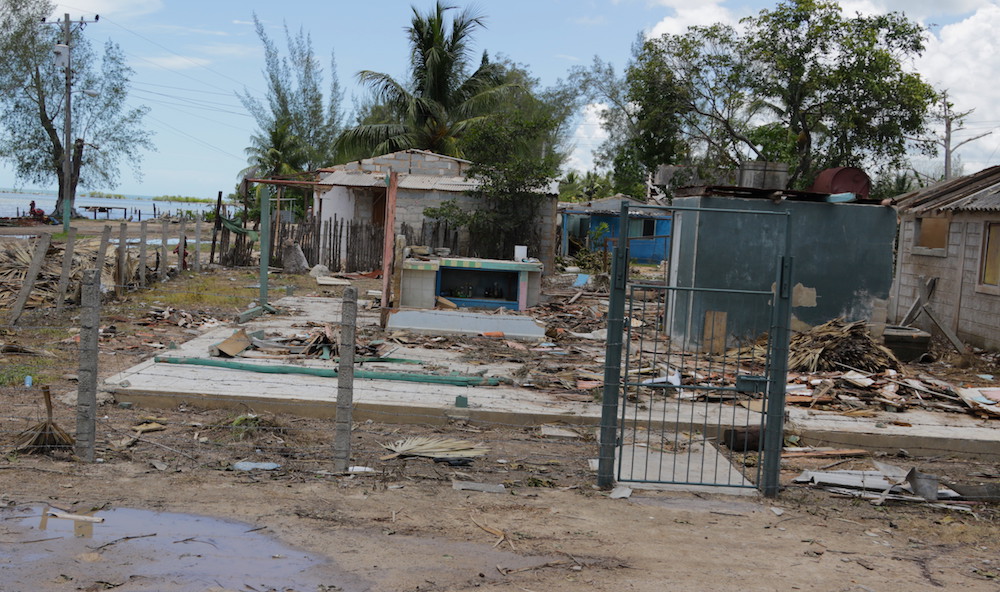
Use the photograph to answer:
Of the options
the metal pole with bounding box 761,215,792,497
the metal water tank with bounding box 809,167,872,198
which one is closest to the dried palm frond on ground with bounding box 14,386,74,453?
the metal pole with bounding box 761,215,792,497

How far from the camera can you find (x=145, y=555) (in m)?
5.26

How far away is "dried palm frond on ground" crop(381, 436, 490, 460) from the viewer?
311 inches

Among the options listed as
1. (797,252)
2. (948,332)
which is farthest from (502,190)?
(948,332)

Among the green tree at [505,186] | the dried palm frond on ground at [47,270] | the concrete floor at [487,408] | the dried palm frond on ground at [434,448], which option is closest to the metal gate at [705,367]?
the concrete floor at [487,408]

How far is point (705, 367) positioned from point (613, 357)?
20.4ft

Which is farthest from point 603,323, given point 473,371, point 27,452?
point 27,452

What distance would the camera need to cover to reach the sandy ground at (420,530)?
17.0ft

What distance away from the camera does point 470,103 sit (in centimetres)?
3800

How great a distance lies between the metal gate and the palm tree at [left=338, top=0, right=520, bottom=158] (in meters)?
19.3

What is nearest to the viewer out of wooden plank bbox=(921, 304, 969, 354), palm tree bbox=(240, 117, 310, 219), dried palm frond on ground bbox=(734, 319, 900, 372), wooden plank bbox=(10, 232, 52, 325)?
dried palm frond on ground bbox=(734, 319, 900, 372)

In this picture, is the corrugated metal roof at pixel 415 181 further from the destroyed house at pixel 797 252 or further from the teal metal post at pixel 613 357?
the teal metal post at pixel 613 357

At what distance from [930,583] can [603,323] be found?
12876mm

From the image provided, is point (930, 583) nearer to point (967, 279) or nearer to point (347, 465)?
point (347, 465)

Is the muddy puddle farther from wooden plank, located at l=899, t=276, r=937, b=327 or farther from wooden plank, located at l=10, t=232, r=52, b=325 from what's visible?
wooden plank, located at l=899, t=276, r=937, b=327
